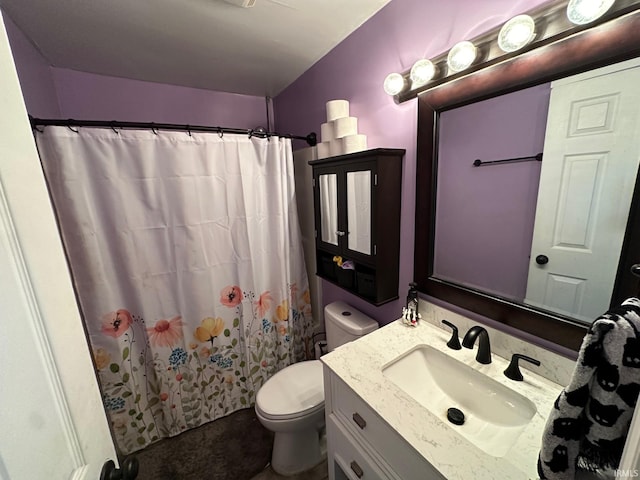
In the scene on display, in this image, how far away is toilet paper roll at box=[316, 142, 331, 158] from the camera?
1554 mm

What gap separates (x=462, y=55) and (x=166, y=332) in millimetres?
1942

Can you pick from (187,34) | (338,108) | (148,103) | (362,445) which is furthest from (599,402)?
(148,103)

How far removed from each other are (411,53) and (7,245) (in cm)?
139

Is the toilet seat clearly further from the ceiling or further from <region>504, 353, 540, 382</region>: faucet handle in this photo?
the ceiling

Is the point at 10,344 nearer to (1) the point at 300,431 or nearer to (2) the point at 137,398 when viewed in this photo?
(1) the point at 300,431

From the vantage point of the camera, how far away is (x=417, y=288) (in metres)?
1.29

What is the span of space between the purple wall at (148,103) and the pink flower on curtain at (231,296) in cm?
139

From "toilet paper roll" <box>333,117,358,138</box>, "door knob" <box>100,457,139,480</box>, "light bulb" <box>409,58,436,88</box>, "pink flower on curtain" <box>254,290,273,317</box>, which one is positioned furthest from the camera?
"pink flower on curtain" <box>254,290,273,317</box>

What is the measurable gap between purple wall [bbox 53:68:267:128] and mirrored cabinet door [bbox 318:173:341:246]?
1171mm

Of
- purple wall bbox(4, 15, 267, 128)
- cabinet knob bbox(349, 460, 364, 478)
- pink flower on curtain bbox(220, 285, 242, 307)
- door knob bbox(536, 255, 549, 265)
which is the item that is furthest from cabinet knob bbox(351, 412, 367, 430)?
purple wall bbox(4, 15, 267, 128)

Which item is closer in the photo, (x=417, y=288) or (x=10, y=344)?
(x=10, y=344)

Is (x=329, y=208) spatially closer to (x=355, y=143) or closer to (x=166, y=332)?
(x=355, y=143)

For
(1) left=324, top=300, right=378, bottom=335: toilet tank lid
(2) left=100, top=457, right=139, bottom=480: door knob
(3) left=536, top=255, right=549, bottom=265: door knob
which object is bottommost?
(1) left=324, top=300, right=378, bottom=335: toilet tank lid

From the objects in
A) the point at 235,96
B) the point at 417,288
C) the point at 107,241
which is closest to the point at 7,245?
the point at 107,241
